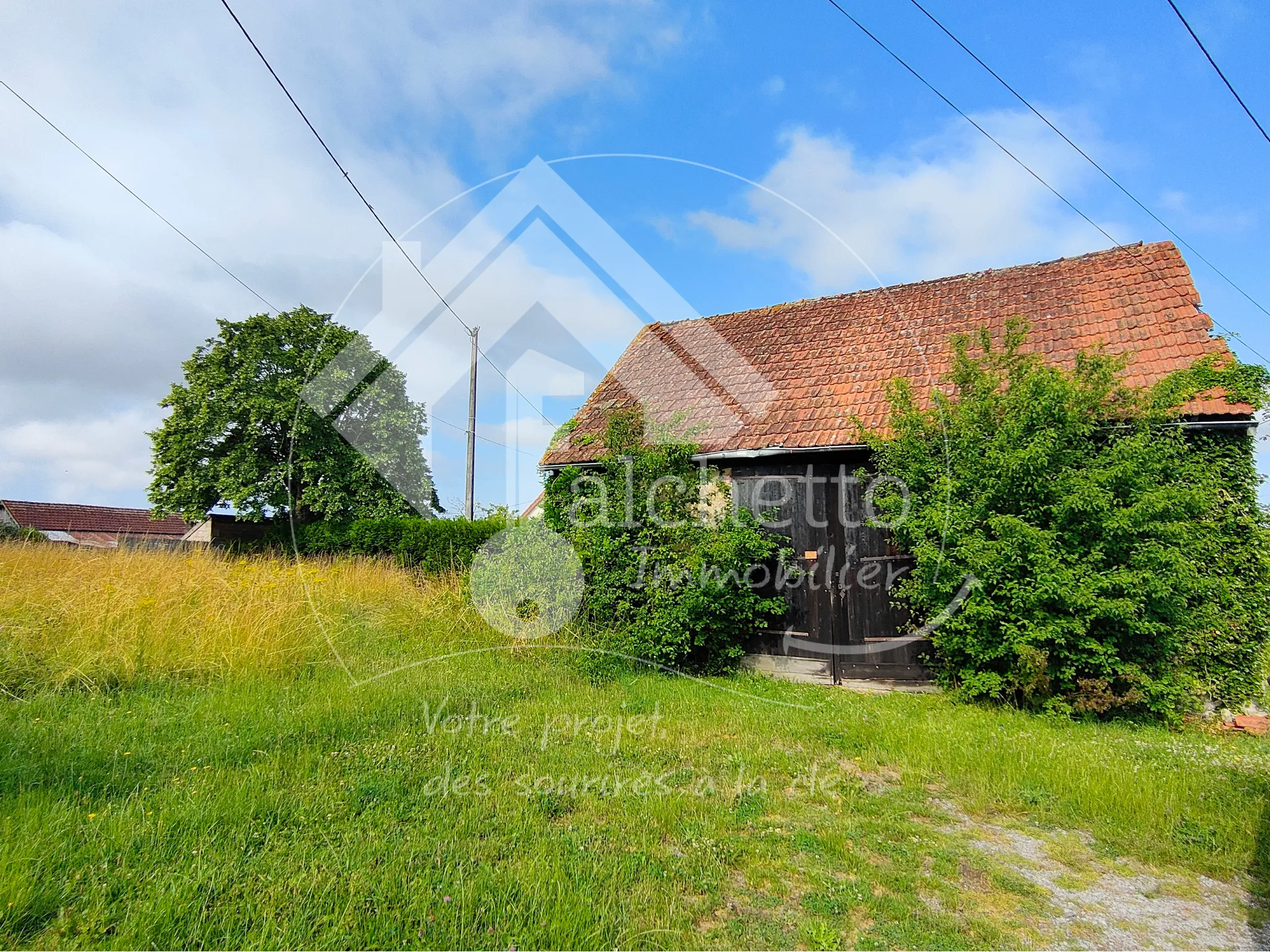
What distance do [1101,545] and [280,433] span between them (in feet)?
73.9

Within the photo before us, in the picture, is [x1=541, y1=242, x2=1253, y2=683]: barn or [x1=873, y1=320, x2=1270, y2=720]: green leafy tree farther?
[x1=541, y1=242, x2=1253, y2=683]: barn

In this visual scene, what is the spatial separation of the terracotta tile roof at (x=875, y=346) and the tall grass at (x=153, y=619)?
157 inches

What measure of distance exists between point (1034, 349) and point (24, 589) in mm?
11751

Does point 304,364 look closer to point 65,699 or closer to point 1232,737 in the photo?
point 65,699

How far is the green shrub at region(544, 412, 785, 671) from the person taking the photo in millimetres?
7566

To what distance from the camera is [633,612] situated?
26.3 ft

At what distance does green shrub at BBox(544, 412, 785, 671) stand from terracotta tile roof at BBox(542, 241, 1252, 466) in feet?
2.99

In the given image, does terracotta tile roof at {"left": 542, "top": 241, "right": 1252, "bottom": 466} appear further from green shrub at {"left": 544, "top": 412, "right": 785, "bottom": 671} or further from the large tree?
the large tree

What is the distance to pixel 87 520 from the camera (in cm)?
3253

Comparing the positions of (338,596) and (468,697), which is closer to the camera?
(468,697)

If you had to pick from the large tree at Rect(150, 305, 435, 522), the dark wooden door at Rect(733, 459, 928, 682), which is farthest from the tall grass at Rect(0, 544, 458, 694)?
the large tree at Rect(150, 305, 435, 522)

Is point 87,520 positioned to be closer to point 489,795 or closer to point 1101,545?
point 489,795

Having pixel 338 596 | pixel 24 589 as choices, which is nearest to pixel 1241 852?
pixel 338 596

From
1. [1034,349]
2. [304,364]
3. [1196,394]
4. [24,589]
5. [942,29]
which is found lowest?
[24,589]
